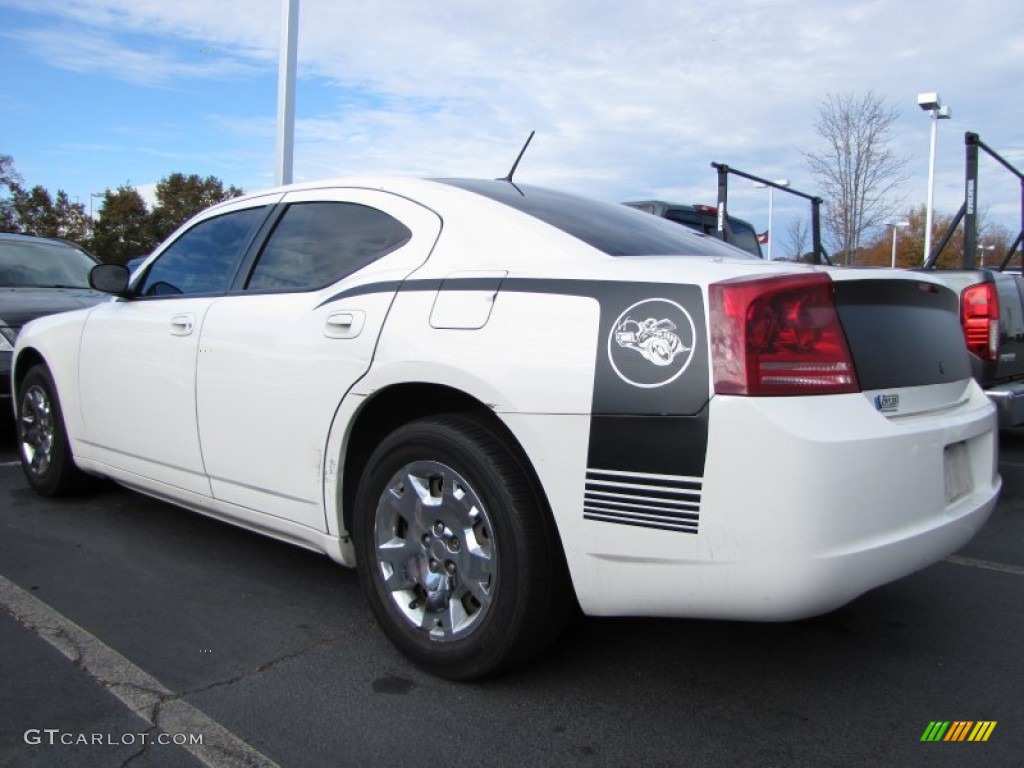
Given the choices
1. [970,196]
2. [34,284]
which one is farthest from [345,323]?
[970,196]

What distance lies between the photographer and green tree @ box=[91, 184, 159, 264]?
39000mm

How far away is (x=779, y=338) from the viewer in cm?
226

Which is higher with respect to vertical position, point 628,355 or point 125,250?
point 125,250

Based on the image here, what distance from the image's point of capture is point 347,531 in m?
3.06

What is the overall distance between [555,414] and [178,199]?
142 feet

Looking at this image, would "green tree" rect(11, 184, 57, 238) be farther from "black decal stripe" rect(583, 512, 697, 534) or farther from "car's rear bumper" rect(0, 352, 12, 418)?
"black decal stripe" rect(583, 512, 697, 534)

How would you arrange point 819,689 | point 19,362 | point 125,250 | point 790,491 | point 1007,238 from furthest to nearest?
point 1007,238 < point 125,250 < point 19,362 < point 819,689 < point 790,491

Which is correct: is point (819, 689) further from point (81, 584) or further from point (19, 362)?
point (19, 362)

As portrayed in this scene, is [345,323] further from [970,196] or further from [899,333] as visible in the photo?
[970,196]

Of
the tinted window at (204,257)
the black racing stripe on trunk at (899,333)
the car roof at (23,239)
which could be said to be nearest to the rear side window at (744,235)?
the car roof at (23,239)

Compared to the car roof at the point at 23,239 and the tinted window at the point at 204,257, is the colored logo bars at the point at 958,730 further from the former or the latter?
the car roof at the point at 23,239

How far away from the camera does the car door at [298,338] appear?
298cm

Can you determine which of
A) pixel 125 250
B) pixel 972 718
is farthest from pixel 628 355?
pixel 125 250

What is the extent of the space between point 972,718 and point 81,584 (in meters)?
3.33
